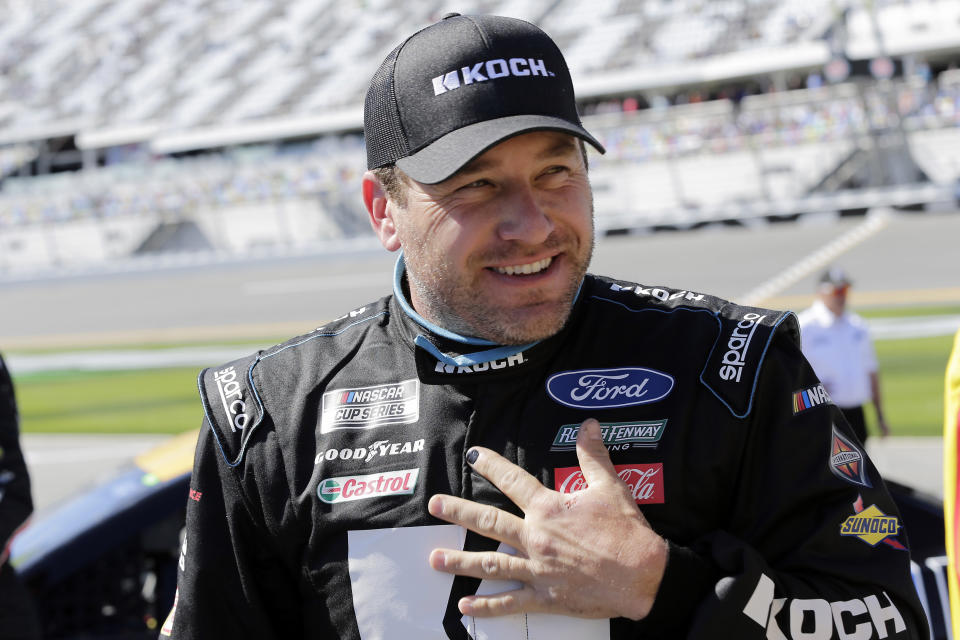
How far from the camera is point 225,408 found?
186cm

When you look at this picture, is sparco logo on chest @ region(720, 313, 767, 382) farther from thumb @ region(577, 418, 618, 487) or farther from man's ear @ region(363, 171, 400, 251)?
man's ear @ region(363, 171, 400, 251)

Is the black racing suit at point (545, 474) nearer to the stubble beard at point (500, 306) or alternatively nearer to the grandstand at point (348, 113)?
the stubble beard at point (500, 306)

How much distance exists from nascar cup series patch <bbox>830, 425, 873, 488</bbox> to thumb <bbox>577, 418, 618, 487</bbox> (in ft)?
1.07

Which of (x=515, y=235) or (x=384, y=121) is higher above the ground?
(x=384, y=121)

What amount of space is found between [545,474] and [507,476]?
8 centimetres

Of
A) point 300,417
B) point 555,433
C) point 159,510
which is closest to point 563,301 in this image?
point 555,433

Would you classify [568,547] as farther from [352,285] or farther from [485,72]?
[352,285]

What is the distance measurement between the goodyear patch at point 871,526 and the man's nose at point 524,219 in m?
0.62

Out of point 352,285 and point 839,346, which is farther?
point 352,285

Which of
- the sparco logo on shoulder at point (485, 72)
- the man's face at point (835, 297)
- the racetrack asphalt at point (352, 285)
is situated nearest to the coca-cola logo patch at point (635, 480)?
the sparco logo on shoulder at point (485, 72)

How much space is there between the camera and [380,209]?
194 cm

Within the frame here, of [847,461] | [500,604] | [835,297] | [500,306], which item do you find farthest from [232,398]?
[835,297]

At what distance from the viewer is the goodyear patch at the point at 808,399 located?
5.22 ft

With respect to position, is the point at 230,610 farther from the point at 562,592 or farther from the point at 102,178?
the point at 102,178
